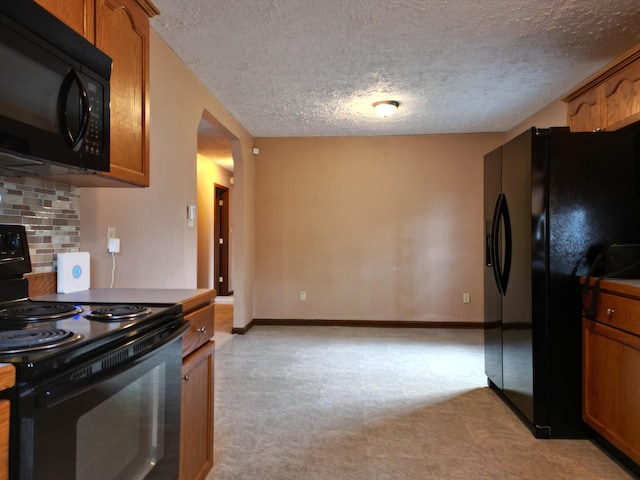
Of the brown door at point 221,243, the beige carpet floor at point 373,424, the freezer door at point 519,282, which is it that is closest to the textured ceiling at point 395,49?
the freezer door at point 519,282

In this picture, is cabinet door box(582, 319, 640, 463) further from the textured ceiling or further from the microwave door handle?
the microwave door handle

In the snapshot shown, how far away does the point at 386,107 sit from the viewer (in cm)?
368

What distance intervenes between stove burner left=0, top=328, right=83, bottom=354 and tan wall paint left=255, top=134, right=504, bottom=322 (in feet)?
13.3

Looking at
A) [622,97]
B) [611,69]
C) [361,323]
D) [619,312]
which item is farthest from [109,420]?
[361,323]

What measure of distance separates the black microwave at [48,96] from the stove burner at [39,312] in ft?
1.52

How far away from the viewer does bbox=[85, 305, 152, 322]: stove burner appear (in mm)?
1171

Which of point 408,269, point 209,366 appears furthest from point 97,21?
point 408,269

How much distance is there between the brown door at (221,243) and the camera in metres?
7.32

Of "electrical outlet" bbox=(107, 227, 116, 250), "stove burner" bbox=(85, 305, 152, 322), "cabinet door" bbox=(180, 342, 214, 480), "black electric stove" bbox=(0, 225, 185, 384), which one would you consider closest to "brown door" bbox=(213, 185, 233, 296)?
"electrical outlet" bbox=(107, 227, 116, 250)

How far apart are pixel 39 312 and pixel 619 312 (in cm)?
246

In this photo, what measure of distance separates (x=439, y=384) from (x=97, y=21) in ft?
9.97

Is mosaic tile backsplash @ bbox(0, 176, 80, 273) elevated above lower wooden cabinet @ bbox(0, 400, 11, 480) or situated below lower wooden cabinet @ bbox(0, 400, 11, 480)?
above

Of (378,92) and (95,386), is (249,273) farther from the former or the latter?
(95,386)

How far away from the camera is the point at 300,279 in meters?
5.01
